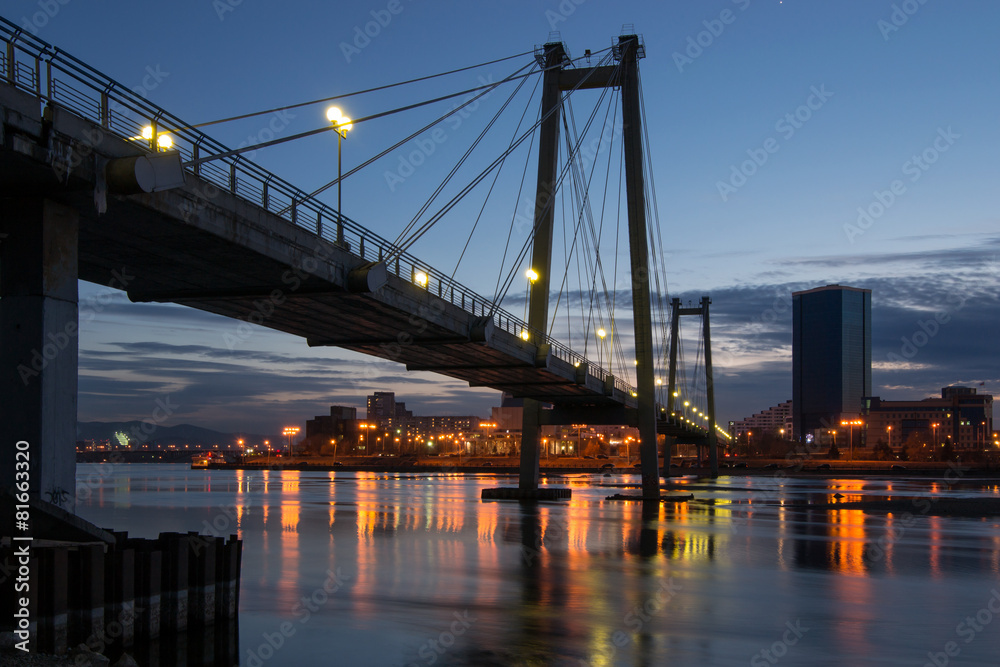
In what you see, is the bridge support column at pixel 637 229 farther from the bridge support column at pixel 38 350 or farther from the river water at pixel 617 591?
the bridge support column at pixel 38 350

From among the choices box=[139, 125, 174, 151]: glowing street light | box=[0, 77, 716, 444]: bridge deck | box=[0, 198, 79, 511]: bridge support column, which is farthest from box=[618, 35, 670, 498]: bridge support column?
box=[0, 198, 79, 511]: bridge support column

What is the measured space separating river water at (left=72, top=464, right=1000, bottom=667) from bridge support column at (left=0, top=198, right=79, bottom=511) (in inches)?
186

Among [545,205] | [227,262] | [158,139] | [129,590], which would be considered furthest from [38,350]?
[545,205]

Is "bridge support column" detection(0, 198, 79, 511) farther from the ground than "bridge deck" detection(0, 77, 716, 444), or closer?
closer

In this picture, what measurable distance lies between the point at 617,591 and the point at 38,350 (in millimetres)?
14208

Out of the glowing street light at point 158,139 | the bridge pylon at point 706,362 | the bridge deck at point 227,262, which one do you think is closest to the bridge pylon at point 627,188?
the bridge deck at point 227,262

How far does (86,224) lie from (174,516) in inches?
1470

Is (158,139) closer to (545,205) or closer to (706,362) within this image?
(545,205)

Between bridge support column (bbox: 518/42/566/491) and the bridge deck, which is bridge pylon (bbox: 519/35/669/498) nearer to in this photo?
bridge support column (bbox: 518/42/566/491)

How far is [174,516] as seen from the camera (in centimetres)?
5416

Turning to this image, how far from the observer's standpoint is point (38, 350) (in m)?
16.4

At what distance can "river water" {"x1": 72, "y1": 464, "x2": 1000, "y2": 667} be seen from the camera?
17.0m

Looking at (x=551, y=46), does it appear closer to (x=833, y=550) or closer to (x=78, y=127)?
(x=833, y=550)

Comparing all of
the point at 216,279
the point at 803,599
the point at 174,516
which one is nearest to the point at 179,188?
the point at 216,279
